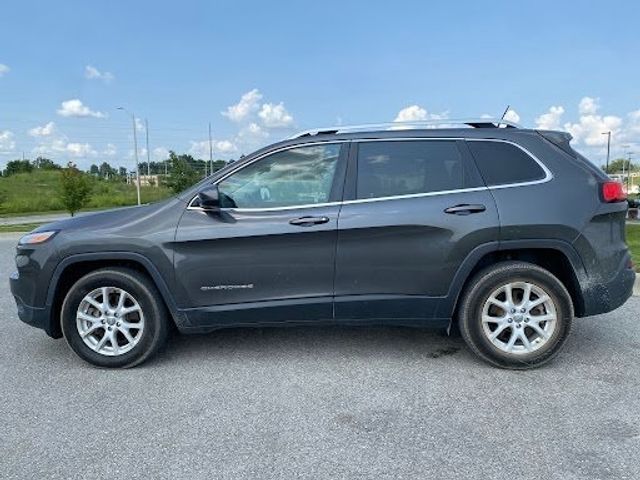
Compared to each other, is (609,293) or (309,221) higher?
(309,221)

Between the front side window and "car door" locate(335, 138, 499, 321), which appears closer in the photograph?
"car door" locate(335, 138, 499, 321)

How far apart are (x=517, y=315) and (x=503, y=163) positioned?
1126mm

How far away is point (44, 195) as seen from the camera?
41.2 metres

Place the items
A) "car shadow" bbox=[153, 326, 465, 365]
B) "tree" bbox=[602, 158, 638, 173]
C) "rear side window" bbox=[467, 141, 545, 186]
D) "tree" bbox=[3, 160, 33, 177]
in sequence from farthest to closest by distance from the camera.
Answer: "tree" bbox=[602, 158, 638, 173] → "tree" bbox=[3, 160, 33, 177] → "car shadow" bbox=[153, 326, 465, 365] → "rear side window" bbox=[467, 141, 545, 186]

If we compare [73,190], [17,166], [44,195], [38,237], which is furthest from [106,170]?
[38,237]

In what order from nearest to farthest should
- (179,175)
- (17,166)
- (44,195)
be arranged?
(179,175) → (44,195) → (17,166)

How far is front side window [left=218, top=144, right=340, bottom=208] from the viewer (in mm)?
3807

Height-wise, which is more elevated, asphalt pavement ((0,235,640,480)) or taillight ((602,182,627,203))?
taillight ((602,182,627,203))

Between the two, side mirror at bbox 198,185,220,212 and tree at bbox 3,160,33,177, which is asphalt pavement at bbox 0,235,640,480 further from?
tree at bbox 3,160,33,177

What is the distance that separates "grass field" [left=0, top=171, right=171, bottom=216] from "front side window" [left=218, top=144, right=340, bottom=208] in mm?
25499

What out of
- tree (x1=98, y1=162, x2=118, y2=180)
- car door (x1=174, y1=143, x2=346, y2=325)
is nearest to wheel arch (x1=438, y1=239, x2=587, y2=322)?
car door (x1=174, y1=143, x2=346, y2=325)

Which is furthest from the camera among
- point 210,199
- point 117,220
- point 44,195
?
point 44,195

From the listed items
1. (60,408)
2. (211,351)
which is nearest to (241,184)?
(211,351)

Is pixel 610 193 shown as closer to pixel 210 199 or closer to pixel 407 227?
pixel 407 227
